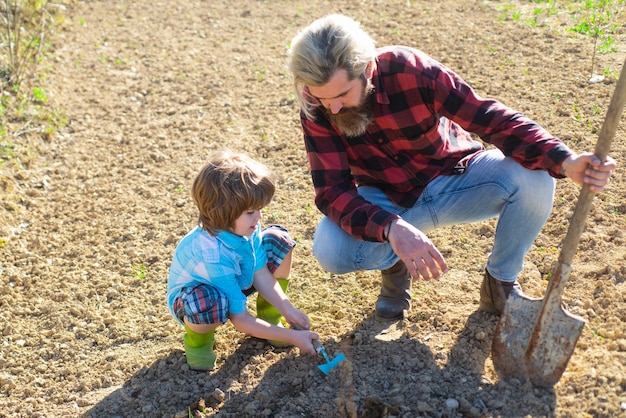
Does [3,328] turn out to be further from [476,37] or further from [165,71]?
[476,37]

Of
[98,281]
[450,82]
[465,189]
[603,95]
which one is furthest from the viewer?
[603,95]

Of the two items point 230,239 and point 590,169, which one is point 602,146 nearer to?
point 590,169

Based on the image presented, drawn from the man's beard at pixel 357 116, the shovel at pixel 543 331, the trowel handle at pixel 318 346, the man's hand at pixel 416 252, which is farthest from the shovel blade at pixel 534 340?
the man's beard at pixel 357 116

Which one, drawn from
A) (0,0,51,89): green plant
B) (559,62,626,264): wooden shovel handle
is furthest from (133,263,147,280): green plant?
(0,0,51,89): green plant

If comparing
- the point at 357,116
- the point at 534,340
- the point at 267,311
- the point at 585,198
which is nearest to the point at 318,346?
the point at 267,311

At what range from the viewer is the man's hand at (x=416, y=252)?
2.72m

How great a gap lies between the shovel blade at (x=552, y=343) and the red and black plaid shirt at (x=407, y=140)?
0.57 m

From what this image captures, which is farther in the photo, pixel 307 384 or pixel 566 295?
pixel 566 295

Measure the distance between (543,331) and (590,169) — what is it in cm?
67

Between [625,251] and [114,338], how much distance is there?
8.45ft

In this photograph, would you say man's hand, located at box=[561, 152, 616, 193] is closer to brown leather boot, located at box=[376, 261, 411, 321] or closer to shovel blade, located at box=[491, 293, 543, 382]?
shovel blade, located at box=[491, 293, 543, 382]

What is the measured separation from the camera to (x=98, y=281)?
13.0ft

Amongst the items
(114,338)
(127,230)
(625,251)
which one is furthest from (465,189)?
(127,230)

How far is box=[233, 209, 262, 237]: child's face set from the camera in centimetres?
298
